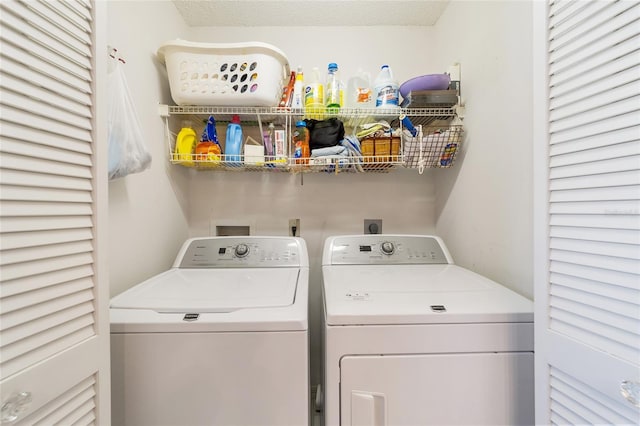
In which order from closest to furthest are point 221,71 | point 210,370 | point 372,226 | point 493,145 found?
1. point 210,370
2. point 493,145
3. point 221,71
4. point 372,226

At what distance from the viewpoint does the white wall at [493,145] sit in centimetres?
106

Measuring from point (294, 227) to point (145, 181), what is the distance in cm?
89

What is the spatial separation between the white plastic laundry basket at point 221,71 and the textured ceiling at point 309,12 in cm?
50

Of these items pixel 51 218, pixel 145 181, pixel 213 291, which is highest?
pixel 145 181

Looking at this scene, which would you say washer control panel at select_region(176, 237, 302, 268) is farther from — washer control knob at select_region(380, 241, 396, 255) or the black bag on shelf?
the black bag on shelf

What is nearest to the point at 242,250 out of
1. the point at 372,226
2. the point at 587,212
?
the point at 372,226

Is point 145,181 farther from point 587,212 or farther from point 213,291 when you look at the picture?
point 587,212

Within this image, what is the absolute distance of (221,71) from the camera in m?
1.37

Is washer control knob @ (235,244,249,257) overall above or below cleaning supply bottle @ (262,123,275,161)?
below

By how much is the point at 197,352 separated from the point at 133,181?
2.84 ft

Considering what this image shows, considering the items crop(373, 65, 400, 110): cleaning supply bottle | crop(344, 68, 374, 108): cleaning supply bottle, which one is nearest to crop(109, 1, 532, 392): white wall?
crop(344, 68, 374, 108): cleaning supply bottle

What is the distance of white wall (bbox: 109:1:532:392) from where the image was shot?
1.12m

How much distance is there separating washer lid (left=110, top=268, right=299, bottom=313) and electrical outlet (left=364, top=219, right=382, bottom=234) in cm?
66

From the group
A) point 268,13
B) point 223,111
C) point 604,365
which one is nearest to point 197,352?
point 604,365
